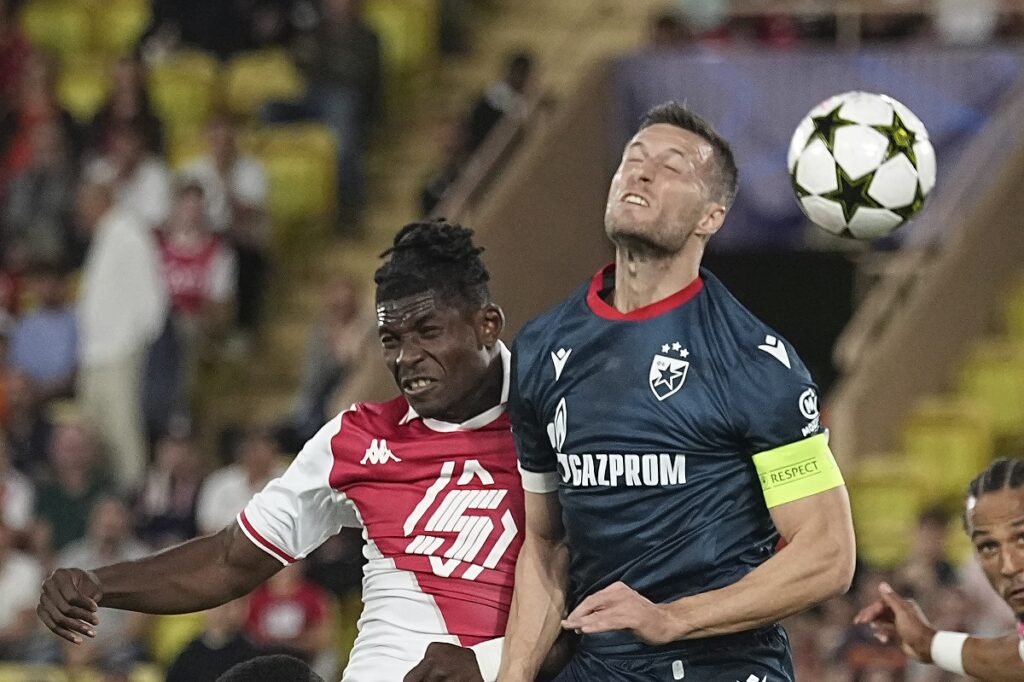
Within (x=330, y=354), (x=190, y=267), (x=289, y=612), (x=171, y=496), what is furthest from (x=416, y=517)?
(x=190, y=267)

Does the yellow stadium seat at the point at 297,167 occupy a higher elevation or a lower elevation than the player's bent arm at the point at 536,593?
lower

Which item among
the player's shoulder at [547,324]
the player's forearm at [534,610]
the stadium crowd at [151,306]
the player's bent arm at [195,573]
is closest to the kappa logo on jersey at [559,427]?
the player's shoulder at [547,324]

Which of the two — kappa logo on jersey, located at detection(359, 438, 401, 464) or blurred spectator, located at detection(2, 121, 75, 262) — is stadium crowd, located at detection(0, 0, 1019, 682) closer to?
blurred spectator, located at detection(2, 121, 75, 262)

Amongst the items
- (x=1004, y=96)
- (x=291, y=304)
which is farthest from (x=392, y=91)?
(x=1004, y=96)

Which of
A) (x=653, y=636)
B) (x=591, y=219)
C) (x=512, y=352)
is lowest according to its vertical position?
(x=591, y=219)

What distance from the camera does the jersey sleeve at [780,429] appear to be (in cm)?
422

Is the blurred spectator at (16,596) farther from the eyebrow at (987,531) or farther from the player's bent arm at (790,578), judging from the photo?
the player's bent arm at (790,578)

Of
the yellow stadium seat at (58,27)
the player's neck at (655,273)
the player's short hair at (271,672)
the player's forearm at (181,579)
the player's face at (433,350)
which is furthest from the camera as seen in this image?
the yellow stadium seat at (58,27)

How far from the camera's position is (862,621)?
5.11 meters

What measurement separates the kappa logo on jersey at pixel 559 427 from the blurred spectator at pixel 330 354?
245 inches

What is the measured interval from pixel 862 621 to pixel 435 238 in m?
1.40

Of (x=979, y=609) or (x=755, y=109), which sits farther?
(x=755, y=109)

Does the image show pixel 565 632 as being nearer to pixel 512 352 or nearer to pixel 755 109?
pixel 512 352

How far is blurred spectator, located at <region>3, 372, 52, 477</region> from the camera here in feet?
36.7
